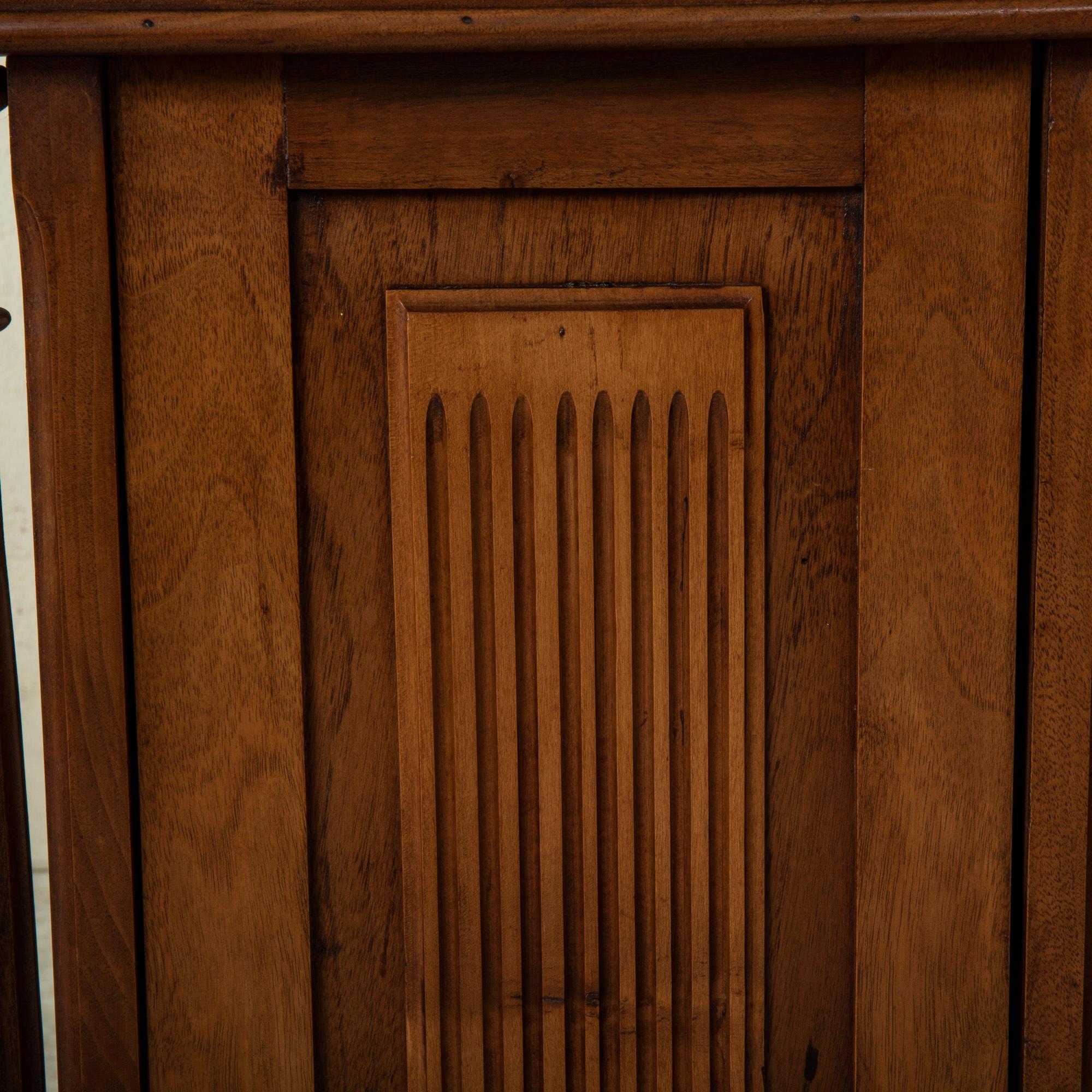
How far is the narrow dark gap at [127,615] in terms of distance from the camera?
650 millimetres

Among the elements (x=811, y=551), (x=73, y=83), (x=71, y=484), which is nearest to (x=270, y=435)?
(x=71, y=484)

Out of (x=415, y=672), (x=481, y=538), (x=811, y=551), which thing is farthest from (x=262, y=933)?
(x=811, y=551)

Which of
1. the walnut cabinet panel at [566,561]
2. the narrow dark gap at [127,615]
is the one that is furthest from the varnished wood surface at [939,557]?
the narrow dark gap at [127,615]

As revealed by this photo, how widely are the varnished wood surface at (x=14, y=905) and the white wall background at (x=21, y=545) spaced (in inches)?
17.8

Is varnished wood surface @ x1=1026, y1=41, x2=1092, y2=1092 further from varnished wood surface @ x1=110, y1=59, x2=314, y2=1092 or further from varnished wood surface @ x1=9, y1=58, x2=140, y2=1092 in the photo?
varnished wood surface @ x1=9, y1=58, x2=140, y2=1092

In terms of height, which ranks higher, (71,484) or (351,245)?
(351,245)

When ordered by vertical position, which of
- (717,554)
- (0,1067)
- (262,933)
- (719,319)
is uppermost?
(719,319)

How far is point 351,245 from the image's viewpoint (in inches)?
26.4

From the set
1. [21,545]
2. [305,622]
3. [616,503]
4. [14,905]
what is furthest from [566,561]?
[21,545]

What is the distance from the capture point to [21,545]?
1.27m

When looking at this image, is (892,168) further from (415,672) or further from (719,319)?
(415,672)

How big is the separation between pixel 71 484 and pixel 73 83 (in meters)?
0.26

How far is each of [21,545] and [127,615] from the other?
2.33 feet

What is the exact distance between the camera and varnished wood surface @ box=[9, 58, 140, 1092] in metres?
0.64
